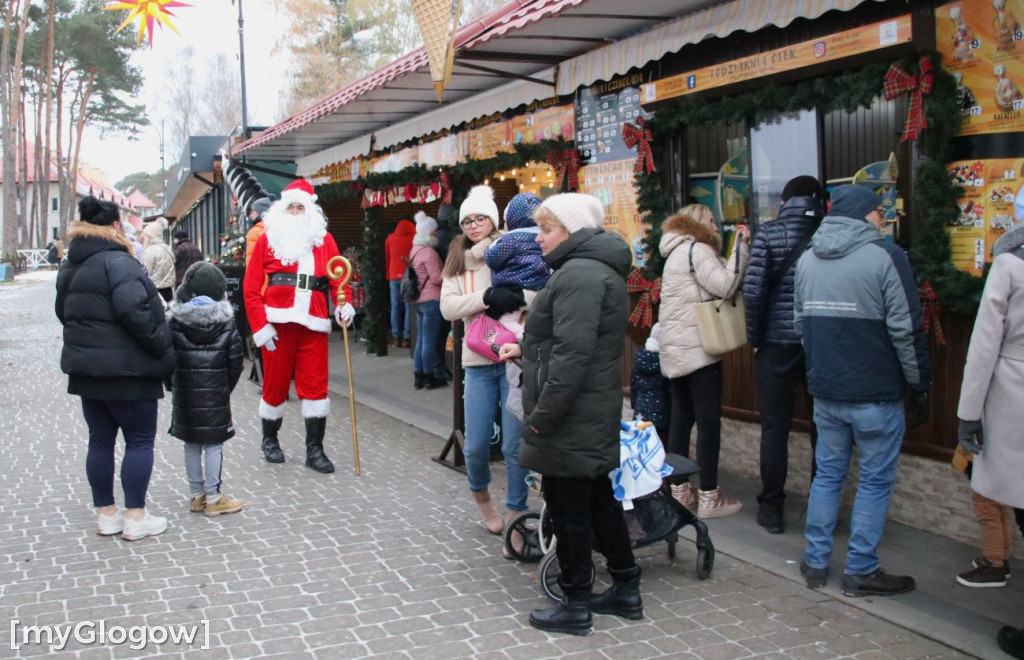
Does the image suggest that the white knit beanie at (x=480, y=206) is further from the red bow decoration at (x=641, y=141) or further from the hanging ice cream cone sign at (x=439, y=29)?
the red bow decoration at (x=641, y=141)

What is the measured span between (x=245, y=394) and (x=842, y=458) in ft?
24.8

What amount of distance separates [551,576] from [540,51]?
458 cm

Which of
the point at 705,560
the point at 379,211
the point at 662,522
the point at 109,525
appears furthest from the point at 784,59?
the point at 379,211

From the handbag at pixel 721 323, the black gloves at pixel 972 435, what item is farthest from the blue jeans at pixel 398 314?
the black gloves at pixel 972 435

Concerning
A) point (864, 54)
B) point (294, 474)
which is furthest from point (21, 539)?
point (864, 54)

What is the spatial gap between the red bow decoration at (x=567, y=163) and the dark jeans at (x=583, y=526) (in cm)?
415

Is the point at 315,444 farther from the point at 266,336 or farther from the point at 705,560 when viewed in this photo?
the point at 705,560

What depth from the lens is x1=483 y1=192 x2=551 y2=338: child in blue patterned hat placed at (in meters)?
4.80

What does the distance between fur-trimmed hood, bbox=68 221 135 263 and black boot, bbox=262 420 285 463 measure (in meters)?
2.35

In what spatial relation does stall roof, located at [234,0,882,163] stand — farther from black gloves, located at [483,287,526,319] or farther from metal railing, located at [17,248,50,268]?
metal railing, located at [17,248,50,268]

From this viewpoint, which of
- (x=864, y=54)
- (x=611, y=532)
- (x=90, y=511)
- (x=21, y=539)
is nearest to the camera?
(x=611, y=532)

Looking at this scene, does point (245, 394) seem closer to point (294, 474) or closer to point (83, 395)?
point (294, 474)

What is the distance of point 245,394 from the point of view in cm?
1049

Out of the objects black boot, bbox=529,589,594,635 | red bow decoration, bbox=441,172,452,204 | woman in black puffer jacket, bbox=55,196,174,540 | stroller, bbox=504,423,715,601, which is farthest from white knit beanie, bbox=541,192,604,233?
red bow decoration, bbox=441,172,452,204
